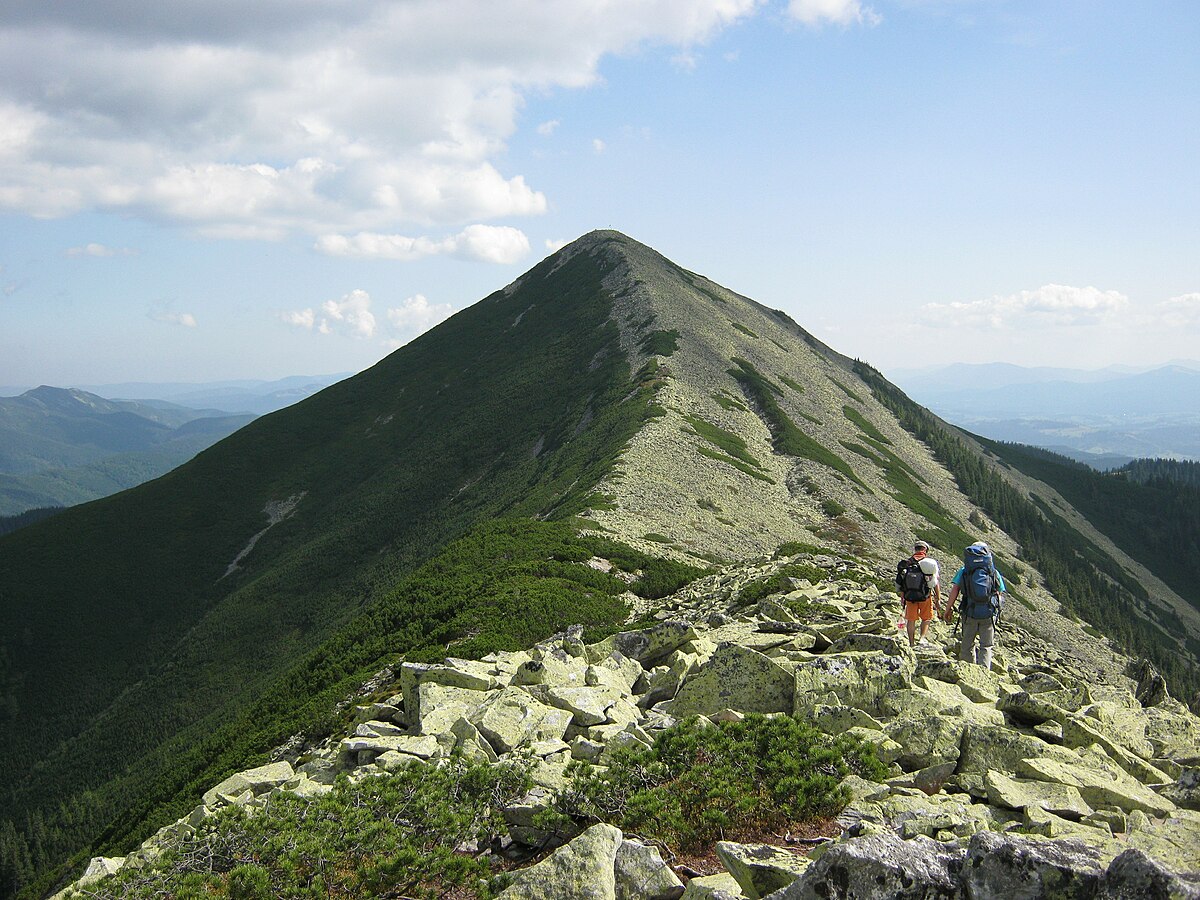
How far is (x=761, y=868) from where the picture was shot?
28.9ft

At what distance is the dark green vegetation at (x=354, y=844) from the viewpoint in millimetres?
10641

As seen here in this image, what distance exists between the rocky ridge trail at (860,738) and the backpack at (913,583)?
1337mm

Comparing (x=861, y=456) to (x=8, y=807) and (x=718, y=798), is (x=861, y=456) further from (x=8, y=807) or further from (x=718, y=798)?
(x=8, y=807)

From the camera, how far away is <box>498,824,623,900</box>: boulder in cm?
937

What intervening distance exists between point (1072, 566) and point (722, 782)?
161 m

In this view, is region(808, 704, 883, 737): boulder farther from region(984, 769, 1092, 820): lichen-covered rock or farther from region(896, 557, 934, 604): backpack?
region(896, 557, 934, 604): backpack

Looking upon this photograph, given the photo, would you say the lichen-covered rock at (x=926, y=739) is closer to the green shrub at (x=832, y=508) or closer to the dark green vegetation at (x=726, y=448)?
the dark green vegetation at (x=726, y=448)

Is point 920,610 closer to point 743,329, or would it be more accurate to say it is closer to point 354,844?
point 354,844

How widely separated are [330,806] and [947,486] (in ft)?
486

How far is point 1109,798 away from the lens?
429 inches

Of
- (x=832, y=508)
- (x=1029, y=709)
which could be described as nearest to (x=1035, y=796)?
(x=1029, y=709)

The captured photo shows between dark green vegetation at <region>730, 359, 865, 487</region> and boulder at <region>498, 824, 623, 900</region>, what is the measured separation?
88.4 meters

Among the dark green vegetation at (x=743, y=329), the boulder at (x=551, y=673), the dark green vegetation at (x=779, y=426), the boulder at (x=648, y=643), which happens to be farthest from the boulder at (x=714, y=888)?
the dark green vegetation at (x=743, y=329)

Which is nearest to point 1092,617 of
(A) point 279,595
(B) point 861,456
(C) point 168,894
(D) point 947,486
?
(D) point 947,486
